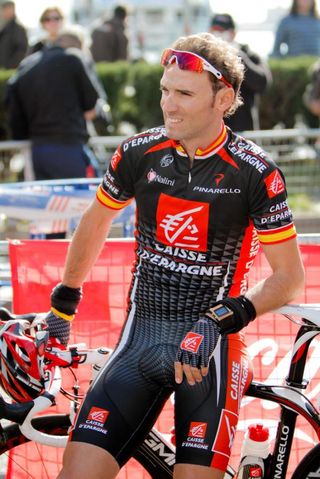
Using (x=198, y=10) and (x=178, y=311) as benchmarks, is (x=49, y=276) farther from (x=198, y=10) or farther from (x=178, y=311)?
(x=198, y=10)

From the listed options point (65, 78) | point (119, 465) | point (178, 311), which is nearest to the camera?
point (119, 465)

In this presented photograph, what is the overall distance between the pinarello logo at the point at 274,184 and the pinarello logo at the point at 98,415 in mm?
1008

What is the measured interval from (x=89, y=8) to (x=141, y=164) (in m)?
24.3

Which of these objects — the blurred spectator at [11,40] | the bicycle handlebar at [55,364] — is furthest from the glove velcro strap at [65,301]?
the blurred spectator at [11,40]

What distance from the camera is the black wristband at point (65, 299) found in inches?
170

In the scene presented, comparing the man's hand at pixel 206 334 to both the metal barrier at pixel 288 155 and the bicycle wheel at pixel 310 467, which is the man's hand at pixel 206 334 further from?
the metal barrier at pixel 288 155

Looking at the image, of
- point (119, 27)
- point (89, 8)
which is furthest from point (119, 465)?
point (89, 8)

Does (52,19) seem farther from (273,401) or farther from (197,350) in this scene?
(197,350)

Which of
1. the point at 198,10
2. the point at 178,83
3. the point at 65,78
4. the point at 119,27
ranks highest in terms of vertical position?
the point at 178,83

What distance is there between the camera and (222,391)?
4.02 metres

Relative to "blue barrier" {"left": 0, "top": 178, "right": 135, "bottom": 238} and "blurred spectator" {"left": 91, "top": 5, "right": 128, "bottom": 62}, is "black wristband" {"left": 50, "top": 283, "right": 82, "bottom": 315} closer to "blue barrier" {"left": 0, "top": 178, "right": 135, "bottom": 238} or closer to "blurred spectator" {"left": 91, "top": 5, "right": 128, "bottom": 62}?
"blue barrier" {"left": 0, "top": 178, "right": 135, "bottom": 238}

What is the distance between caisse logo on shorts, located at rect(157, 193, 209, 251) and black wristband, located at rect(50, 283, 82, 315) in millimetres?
464

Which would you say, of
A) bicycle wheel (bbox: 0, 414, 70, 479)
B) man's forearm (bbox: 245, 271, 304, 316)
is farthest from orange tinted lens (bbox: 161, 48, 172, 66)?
bicycle wheel (bbox: 0, 414, 70, 479)

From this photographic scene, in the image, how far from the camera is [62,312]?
14.2ft
